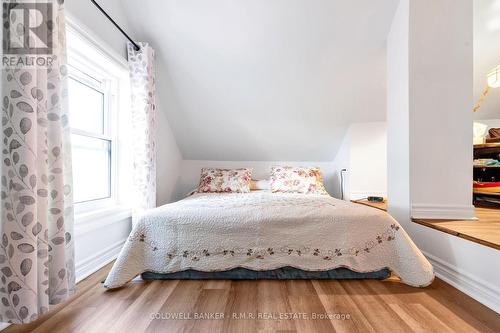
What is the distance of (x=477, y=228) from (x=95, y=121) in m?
3.05

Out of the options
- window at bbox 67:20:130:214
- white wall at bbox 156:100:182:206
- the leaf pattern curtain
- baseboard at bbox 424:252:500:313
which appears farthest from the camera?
white wall at bbox 156:100:182:206

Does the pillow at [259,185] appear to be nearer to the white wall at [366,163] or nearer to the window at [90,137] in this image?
the white wall at [366,163]

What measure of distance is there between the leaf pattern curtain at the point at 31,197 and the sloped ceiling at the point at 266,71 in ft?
4.12

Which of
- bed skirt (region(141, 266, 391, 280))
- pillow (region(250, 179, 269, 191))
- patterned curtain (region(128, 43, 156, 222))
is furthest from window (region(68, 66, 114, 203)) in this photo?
pillow (region(250, 179, 269, 191))

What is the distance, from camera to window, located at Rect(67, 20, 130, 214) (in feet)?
5.85

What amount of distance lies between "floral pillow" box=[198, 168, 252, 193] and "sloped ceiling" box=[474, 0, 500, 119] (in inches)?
110

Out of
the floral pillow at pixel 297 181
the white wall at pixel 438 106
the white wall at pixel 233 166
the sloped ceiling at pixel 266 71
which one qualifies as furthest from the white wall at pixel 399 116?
the white wall at pixel 233 166

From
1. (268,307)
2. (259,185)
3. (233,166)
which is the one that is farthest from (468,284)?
(233,166)

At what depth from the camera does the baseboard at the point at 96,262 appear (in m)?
1.59

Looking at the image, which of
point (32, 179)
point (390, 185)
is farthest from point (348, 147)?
point (32, 179)

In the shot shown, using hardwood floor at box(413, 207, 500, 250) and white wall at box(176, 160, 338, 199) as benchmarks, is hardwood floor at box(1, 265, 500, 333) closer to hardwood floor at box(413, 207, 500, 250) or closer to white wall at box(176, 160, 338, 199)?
hardwood floor at box(413, 207, 500, 250)

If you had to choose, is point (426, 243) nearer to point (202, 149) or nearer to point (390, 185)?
point (390, 185)

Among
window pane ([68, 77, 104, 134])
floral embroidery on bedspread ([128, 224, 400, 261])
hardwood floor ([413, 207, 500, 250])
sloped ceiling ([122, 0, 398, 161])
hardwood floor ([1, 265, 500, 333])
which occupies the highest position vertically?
sloped ceiling ([122, 0, 398, 161])

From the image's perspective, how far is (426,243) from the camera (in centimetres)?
173
